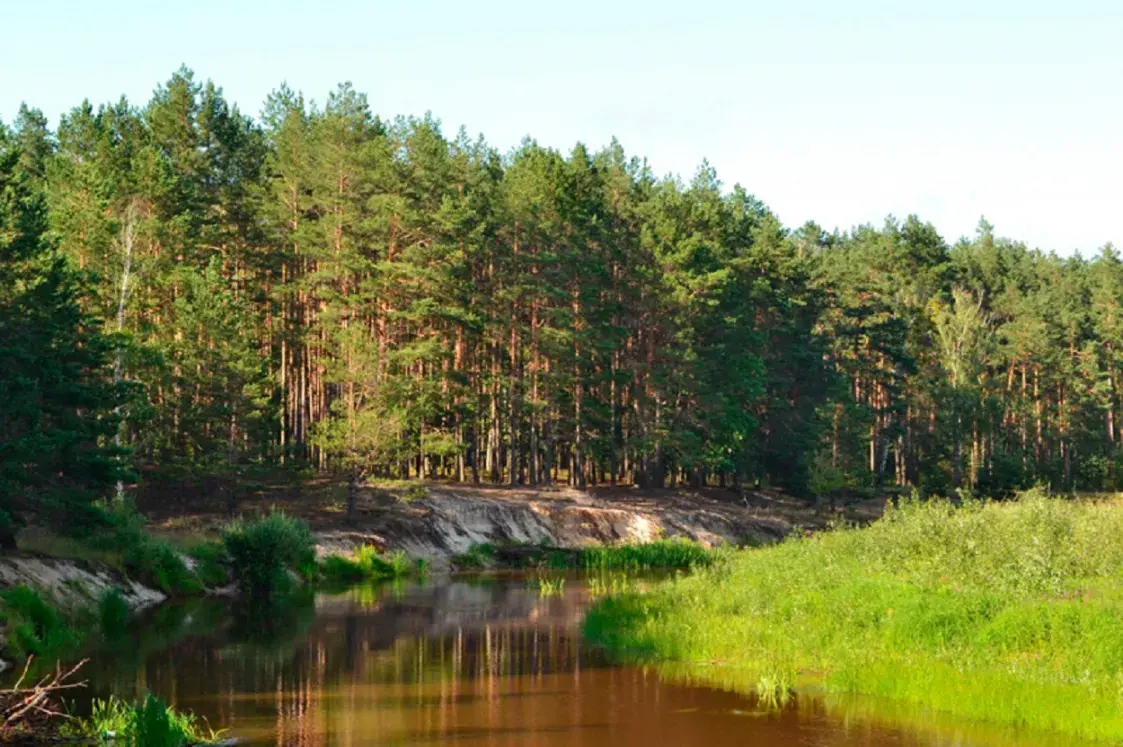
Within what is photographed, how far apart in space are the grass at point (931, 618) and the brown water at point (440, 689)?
1.11m

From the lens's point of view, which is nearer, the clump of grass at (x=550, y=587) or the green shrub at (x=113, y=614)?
the green shrub at (x=113, y=614)

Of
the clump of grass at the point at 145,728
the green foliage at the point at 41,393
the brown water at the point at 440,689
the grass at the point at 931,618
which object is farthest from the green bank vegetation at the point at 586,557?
the clump of grass at the point at 145,728

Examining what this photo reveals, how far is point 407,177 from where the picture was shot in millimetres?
77188

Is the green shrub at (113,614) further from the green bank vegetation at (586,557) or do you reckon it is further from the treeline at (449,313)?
the green bank vegetation at (586,557)

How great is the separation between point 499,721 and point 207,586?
26309 mm

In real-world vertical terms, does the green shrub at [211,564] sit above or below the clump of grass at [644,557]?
above

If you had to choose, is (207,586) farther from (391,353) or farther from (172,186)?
(172,186)

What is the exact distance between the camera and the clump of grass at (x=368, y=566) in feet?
177

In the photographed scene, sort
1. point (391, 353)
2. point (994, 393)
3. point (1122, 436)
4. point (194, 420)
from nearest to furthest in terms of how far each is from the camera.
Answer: point (194, 420), point (391, 353), point (994, 393), point (1122, 436)

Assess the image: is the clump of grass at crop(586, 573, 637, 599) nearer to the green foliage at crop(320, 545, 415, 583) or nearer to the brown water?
the brown water

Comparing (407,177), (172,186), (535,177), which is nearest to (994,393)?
(535,177)

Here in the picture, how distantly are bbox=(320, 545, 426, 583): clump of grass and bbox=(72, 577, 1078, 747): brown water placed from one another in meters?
12.7

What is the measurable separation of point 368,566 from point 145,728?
35.2m

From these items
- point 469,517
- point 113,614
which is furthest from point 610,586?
point 113,614
